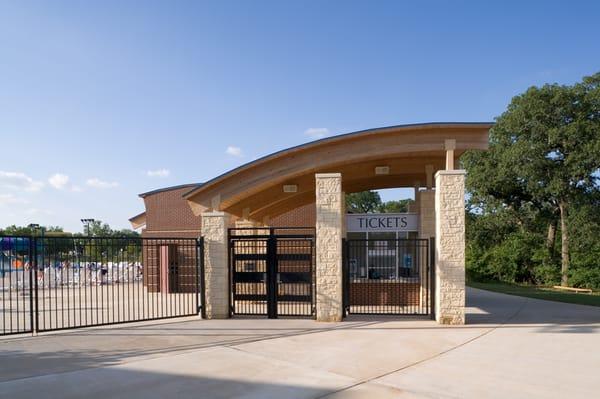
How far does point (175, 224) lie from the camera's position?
2511cm

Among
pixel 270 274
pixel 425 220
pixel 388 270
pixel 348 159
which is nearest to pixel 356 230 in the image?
pixel 388 270

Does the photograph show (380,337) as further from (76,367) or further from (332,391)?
(76,367)

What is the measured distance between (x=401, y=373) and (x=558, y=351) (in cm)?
355

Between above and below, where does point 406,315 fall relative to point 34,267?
below

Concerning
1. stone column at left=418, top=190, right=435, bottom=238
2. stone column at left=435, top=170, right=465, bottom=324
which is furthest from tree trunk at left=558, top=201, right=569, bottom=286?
stone column at left=435, top=170, right=465, bottom=324

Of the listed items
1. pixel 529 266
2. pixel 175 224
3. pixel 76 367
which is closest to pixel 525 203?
pixel 529 266

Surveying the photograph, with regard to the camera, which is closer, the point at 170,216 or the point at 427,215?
the point at 427,215

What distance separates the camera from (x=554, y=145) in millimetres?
29016

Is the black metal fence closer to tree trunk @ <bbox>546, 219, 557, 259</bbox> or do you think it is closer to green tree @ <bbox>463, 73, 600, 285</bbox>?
green tree @ <bbox>463, 73, 600, 285</bbox>

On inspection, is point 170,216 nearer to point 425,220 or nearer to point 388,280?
point 388,280

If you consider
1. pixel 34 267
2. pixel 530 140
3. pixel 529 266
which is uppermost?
pixel 530 140

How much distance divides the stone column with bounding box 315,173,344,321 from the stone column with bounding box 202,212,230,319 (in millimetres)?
2676

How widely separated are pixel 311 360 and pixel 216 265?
17.5 ft

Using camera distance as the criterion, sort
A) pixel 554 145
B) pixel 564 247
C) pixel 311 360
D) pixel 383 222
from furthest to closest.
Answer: pixel 564 247 < pixel 554 145 < pixel 383 222 < pixel 311 360
